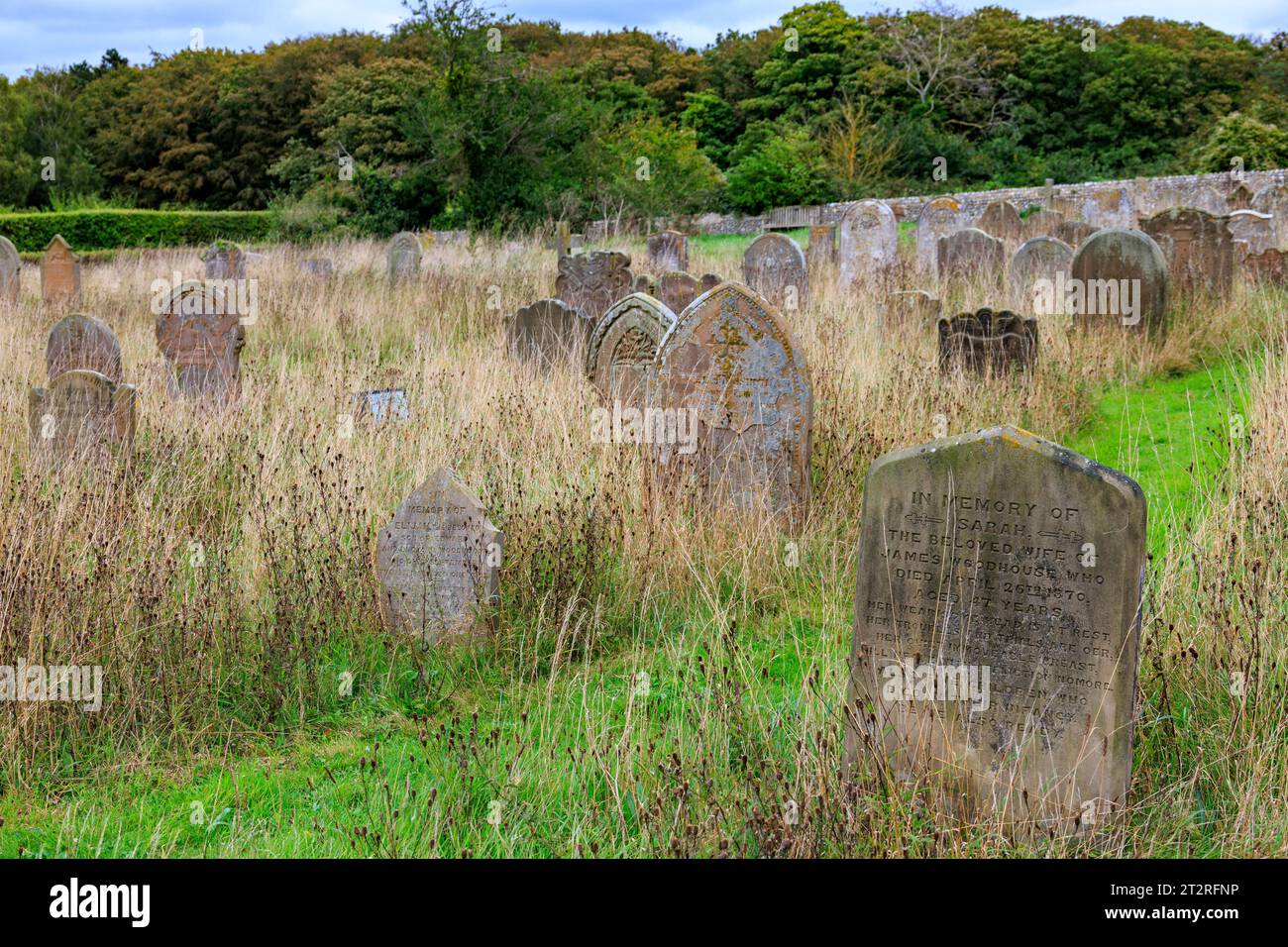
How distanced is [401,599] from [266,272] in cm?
1276

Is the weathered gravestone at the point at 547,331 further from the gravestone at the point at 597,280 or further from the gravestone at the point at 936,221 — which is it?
the gravestone at the point at 936,221

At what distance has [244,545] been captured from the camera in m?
5.36

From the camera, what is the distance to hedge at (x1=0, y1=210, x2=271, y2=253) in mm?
26844

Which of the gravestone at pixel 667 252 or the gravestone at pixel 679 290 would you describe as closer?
the gravestone at pixel 679 290

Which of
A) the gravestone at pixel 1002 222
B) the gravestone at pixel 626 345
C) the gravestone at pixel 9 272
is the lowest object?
the gravestone at pixel 626 345

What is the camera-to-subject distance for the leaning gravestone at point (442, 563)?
189 inches

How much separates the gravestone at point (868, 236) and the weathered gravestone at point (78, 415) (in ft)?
36.5

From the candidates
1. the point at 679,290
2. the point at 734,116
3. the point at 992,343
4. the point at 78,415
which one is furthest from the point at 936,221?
the point at 734,116

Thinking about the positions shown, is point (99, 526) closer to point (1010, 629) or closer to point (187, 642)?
point (187, 642)

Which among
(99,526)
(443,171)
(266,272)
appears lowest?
(99,526)

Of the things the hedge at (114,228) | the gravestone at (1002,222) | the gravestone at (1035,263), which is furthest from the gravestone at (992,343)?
the hedge at (114,228)

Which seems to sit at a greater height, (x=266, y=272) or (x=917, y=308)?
(x=266, y=272)

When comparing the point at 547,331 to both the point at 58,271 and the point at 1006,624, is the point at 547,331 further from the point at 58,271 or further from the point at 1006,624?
the point at 58,271
